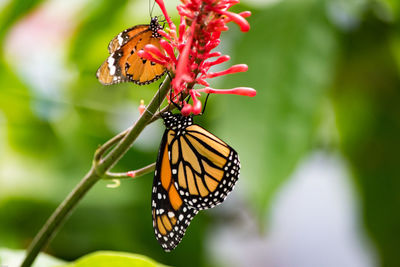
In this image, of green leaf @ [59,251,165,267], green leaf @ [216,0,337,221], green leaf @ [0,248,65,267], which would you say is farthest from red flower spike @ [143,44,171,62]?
green leaf @ [216,0,337,221]

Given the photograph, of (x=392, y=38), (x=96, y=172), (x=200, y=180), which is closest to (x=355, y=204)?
(x=392, y=38)

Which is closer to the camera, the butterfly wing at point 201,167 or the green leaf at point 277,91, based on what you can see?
the butterfly wing at point 201,167

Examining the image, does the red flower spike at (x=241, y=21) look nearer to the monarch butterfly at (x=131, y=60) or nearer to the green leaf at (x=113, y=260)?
the monarch butterfly at (x=131, y=60)

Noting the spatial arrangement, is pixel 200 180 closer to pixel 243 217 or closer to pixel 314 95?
pixel 314 95

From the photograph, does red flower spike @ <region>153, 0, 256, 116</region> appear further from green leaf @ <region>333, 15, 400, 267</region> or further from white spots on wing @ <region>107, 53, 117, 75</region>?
green leaf @ <region>333, 15, 400, 267</region>

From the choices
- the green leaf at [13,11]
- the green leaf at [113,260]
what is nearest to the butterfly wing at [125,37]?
the green leaf at [113,260]
